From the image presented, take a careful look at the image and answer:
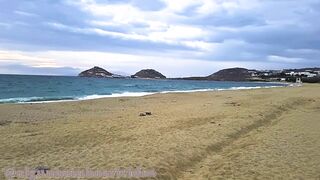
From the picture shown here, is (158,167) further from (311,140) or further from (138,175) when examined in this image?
(311,140)

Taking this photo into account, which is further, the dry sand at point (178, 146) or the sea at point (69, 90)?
the sea at point (69, 90)

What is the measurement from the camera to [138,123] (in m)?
15.9

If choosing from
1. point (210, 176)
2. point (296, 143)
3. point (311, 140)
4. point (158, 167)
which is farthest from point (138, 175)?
point (311, 140)

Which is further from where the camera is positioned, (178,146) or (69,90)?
(69,90)

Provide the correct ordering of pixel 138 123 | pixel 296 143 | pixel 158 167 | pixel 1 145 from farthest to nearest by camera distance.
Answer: pixel 138 123, pixel 296 143, pixel 1 145, pixel 158 167

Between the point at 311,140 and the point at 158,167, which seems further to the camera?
the point at 311,140

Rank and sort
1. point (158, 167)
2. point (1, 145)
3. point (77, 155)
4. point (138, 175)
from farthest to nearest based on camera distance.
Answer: point (1, 145) → point (77, 155) → point (158, 167) → point (138, 175)

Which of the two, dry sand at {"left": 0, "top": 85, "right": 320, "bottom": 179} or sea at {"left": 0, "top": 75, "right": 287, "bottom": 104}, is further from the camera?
sea at {"left": 0, "top": 75, "right": 287, "bottom": 104}

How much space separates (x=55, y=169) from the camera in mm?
8234

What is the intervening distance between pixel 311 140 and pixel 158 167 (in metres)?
6.06

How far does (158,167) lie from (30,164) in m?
2.90

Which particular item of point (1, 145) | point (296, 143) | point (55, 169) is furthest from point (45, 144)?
point (296, 143)

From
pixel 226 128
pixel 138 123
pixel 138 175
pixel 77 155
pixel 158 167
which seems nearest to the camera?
pixel 138 175

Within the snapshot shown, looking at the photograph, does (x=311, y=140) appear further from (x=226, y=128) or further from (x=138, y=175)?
(x=138, y=175)
